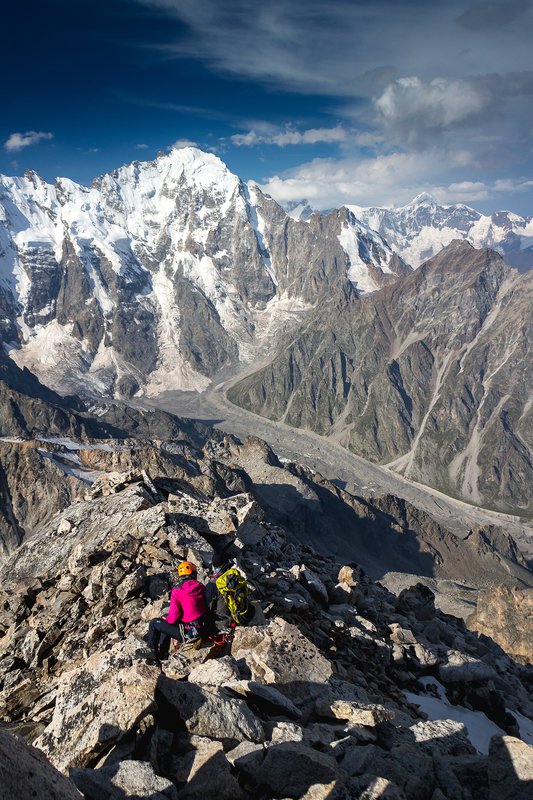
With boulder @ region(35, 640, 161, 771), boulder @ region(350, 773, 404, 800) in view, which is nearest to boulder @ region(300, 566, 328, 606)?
boulder @ region(35, 640, 161, 771)

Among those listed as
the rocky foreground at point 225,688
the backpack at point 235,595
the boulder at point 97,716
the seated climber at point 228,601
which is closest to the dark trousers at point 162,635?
the rocky foreground at point 225,688

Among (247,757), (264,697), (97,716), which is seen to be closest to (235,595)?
(264,697)

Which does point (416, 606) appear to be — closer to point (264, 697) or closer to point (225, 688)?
point (264, 697)

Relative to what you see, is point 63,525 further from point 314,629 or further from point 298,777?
point 298,777

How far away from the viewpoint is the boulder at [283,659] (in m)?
14.9

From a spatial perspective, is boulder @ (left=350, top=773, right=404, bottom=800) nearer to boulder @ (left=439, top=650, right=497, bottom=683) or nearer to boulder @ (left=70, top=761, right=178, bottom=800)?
boulder @ (left=70, top=761, right=178, bottom=800)

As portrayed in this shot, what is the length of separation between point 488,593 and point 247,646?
237 feet

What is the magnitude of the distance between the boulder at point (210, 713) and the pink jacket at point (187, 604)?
4.72m

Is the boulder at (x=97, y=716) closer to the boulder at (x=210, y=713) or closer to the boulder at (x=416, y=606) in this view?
the boulder at (x=210, y=713)

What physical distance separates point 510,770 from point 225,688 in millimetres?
6551

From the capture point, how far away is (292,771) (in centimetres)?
982

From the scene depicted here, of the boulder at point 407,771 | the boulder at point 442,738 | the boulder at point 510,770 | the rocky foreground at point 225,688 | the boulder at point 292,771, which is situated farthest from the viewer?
the boulder at point 442,738

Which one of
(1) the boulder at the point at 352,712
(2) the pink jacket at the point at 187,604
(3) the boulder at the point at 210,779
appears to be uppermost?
(2) the pink jacket at the point at 187,604

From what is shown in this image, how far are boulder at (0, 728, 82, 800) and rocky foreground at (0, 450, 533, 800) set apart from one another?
0.9 inches
